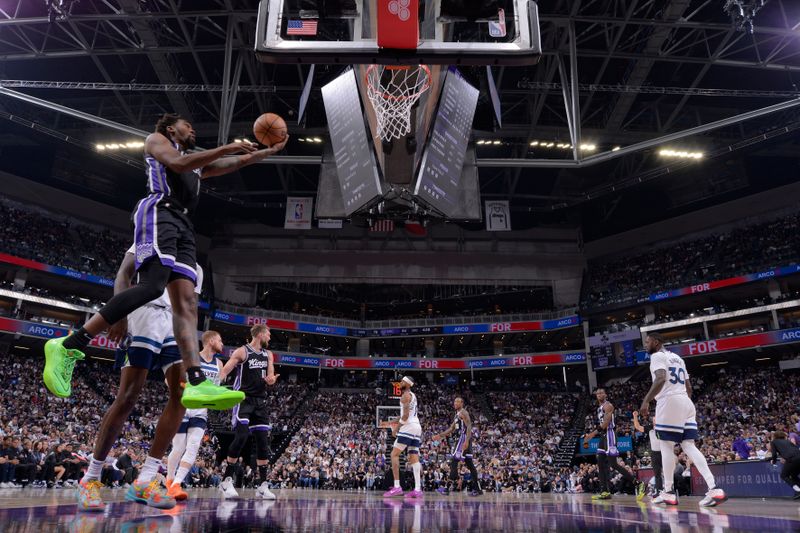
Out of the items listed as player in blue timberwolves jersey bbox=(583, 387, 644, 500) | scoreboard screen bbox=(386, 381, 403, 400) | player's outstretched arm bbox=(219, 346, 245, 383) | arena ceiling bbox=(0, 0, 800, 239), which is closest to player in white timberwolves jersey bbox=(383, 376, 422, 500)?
player in blue timberwolves jersey bbox=(583, 387, 644, 500)

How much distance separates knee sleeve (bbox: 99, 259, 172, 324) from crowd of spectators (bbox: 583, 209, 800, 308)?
3338cm

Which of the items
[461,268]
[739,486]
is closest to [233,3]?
[739,486]

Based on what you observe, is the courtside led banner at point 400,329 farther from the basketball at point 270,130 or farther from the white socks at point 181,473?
the basketball at point 270,130

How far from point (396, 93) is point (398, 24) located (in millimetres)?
5819

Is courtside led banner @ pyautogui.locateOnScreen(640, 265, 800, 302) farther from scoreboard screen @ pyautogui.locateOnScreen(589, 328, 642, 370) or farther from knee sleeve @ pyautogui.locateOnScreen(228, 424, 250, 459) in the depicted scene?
knee sleeve @ pyautogui.locateOnScreen(228, 424, 250, 459)

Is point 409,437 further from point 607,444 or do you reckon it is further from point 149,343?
point 149,343

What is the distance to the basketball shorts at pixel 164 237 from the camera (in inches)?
120

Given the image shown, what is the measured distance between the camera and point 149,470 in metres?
3.50

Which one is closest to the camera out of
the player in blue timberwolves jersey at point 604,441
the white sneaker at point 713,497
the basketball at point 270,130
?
the basketball at point 270,130

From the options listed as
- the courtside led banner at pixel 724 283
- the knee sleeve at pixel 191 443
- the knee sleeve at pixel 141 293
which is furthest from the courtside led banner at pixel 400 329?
the knee sleeve at pixel 141 293

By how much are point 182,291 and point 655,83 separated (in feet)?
86.2

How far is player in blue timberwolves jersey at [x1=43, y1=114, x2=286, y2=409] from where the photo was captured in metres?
2.88

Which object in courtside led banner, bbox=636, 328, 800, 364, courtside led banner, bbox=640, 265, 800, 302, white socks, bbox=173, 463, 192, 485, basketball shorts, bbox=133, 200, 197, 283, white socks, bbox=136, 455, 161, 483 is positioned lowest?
white socks, bbox=173, 463, 192, 485

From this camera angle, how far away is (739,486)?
478 inches
